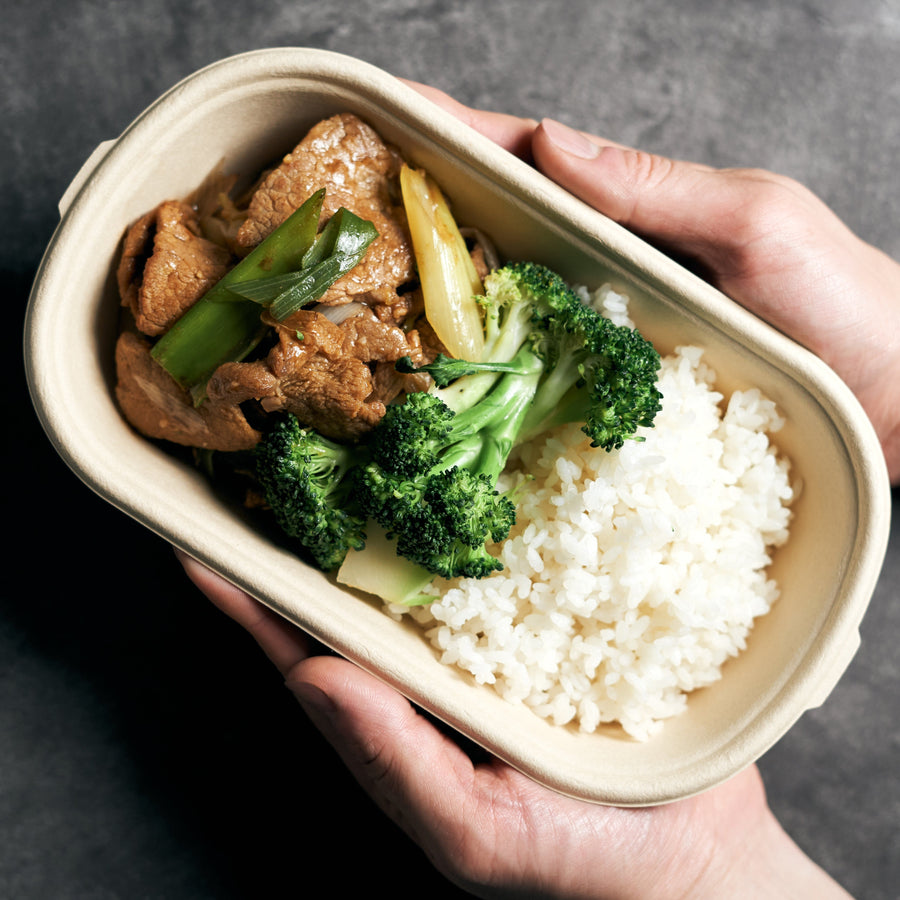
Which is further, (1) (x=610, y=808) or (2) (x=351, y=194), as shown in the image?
(1) (x=610, y=808)

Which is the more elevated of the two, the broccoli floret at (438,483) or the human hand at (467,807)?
the broccoli floret at (438,483)

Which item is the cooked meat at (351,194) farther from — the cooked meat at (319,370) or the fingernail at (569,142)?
the fingernail at (569,142)

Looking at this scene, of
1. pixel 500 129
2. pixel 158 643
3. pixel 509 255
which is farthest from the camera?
pixel 158 643

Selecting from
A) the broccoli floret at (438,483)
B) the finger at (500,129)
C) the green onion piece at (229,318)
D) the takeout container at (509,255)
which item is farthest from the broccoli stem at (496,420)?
the finger at (500,129)

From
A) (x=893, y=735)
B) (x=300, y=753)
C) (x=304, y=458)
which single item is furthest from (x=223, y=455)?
(x=893, y=735)

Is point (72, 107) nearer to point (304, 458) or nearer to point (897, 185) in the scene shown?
point (304, 458)

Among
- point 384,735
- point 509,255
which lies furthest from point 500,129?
point 384,735

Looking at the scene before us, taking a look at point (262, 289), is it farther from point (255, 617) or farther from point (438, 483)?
point (255, 617)
